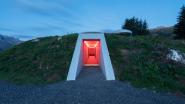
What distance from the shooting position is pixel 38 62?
67.9ft

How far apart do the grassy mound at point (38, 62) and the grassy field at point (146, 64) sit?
3.62 meters

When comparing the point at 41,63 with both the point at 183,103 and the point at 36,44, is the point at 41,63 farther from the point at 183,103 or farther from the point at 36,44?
the point at 183,103

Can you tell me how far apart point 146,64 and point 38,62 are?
829 cm

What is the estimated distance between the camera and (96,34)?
68.0 feet

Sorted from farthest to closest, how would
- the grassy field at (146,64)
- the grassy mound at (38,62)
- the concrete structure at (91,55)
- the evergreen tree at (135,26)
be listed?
the evergreen tree at (135,26)
the grassy mound at (38,62)
the concrete structure at (91,55)
the grassy field at (146,64)

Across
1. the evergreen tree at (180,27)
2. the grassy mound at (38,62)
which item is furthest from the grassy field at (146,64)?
the evergreen tree at (180,27)

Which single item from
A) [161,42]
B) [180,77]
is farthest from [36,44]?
[180,77]

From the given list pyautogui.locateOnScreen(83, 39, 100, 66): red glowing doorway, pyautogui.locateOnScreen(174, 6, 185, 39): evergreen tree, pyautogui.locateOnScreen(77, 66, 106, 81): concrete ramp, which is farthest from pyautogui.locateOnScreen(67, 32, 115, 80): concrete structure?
pyautogui.locateOnScreen(174, 6, 185, 39): evergreen tree

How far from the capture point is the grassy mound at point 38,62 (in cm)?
1802

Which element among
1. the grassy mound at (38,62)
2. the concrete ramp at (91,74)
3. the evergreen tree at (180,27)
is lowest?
the concrete ramp at (91,74)

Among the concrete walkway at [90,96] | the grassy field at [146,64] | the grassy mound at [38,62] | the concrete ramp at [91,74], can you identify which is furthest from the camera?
the grassy mound at [38,62]

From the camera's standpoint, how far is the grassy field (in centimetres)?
1599

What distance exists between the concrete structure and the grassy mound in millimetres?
782

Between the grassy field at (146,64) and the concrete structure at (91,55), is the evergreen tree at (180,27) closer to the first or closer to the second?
the grassy field at (146,64)
